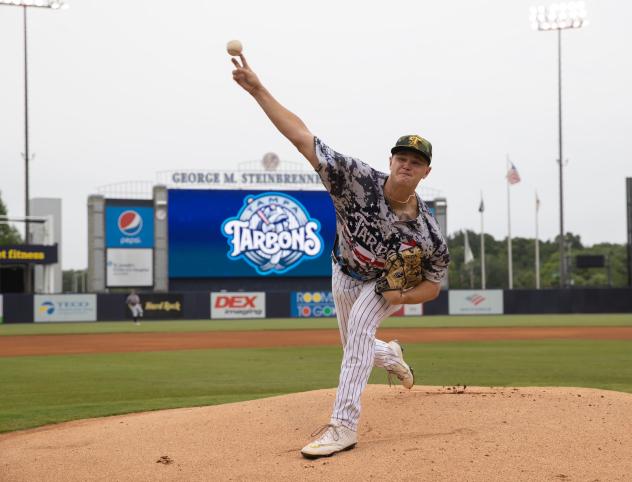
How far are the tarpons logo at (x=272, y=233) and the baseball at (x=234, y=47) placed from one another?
32.7m

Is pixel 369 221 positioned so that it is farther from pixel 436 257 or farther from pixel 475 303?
pixel 475 303

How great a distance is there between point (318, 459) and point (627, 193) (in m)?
29.9

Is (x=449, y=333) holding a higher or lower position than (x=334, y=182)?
lower

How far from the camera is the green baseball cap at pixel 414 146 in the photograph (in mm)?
3861

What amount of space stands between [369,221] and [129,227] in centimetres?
3429

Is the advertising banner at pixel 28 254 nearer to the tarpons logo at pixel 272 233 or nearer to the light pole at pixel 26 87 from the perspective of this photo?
the light pole at pixel 26 87

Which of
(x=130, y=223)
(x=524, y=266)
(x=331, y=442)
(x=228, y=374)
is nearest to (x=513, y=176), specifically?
(x=130, y=223)

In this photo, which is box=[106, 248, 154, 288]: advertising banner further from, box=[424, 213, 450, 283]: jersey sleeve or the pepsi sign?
box=[424, 213, 450, 283]: jersey sleeve

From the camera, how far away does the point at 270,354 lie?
13656 millimetres

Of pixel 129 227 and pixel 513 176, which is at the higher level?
pixel 513 176

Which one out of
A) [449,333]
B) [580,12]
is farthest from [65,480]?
[580,12]

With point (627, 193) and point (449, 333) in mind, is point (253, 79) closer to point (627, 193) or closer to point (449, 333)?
point (449, 333)

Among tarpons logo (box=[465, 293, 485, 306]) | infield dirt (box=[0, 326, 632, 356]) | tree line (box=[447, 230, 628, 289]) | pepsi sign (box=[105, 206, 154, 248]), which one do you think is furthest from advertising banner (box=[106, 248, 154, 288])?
tree line (box=[447, 230, 628, 289])

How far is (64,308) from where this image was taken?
29.1 m
